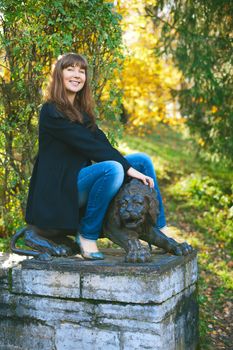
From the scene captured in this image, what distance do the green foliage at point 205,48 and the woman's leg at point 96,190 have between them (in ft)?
16.5

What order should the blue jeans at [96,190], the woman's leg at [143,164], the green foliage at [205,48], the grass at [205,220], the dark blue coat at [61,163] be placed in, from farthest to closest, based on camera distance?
the green foliage at [205,48] < the grass at [205,220] < the woman's leg at [143,164] < the dark blue coat at [61,163] < the blue jeans at [96,190]

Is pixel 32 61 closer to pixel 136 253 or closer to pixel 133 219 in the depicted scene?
pixel 133 219

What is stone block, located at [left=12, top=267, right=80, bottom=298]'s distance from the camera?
372 centimetres

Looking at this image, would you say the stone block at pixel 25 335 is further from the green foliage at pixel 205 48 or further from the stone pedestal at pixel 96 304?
the green foliage at pixel 205 48

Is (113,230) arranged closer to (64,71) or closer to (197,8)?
(64,71)

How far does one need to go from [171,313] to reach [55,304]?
33.5 inches

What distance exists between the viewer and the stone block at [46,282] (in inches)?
146

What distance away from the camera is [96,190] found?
3.78 m

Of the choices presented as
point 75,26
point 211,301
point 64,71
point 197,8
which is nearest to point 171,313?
point 64,71

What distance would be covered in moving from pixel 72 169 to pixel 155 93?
7.44 metres

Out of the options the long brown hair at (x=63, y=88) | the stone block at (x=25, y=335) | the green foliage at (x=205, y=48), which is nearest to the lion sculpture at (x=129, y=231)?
the stone block at (x=25, y=335)

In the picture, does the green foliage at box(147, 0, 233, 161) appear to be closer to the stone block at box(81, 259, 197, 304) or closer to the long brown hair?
the long brown hair

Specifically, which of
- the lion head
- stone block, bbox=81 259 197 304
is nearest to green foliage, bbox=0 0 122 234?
the lion head

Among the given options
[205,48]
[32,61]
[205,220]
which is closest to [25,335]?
[32,61]
